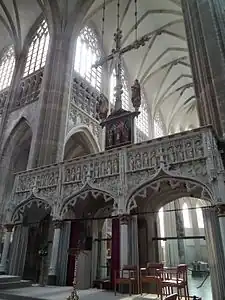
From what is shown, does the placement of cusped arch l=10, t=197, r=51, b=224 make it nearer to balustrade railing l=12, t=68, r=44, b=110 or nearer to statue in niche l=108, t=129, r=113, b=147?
statue in niche l=108, t=129, r=113, b=147

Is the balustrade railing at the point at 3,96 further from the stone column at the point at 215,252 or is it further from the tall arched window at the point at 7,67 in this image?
the stone column at the point at 215,252

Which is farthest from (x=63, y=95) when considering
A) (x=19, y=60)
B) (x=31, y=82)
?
(x=19, y=60)

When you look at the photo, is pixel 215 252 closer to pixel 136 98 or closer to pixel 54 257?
pixel 54 257

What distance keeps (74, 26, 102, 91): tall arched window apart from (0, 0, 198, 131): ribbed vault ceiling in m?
1.07

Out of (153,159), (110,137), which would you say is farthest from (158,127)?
(153,159)

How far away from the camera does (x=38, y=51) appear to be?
61.7 feet

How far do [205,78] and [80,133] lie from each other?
348 inches

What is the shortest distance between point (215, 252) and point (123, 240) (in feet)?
8.07

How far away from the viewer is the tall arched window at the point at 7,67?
19609mm

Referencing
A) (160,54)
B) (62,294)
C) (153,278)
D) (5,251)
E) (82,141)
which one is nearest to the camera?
(153,278)

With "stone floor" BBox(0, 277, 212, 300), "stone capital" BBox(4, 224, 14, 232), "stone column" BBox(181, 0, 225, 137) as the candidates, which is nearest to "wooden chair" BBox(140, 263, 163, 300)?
"stone floor" BBox(0, 277, 212, 300)

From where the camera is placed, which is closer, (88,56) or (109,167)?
(109,167)

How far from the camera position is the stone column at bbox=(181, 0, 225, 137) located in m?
8.91

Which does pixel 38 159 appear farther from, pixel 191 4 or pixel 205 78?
pixel 191 4
